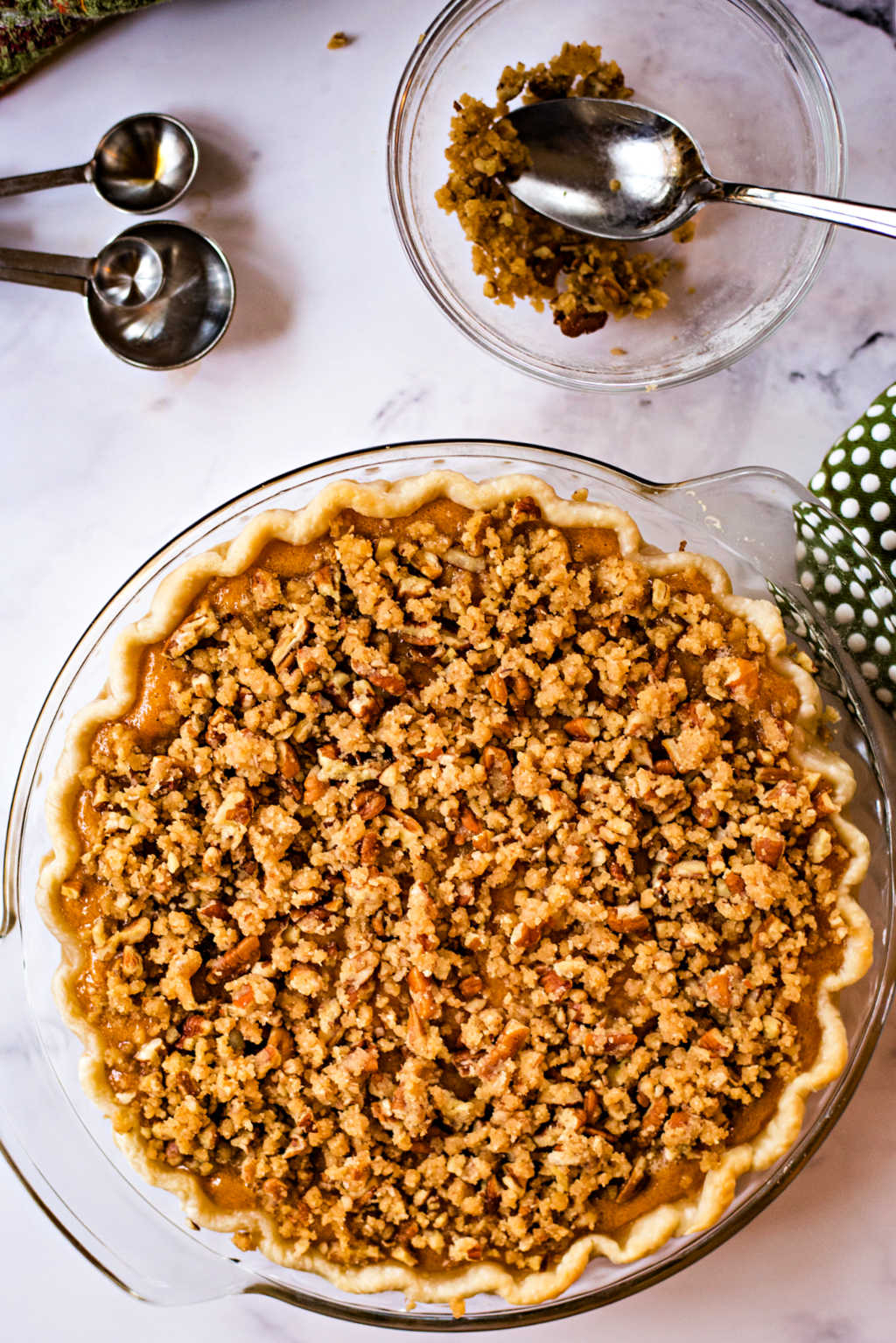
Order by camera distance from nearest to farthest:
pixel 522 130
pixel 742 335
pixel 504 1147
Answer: pixel 504 1147, pixel 522 130, pixel 742 335

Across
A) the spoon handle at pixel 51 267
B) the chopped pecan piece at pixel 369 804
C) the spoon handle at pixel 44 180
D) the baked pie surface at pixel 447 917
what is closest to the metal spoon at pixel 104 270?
the spoon handle at pixel 51 267

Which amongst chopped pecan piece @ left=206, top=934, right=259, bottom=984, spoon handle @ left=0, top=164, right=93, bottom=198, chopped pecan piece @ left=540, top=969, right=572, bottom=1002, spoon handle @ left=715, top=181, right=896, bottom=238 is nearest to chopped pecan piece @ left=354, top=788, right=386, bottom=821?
chopped pecan piece @ left=206, top=934, right=259, bottom=984

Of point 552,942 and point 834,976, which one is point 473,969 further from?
point 834,976

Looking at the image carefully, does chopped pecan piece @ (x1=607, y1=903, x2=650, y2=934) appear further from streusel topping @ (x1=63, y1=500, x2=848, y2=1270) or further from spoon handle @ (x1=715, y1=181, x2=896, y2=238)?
spoon handle @ (x1=715, y1=181, x2=896, y2=238)

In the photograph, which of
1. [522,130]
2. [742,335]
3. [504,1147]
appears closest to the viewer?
[504,1147]

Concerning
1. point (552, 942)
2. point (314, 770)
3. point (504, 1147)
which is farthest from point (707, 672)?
point (504, 1147)

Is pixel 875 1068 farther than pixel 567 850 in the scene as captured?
Yes

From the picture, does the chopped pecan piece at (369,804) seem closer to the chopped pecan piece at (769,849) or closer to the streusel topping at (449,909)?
the streusel topping at (449,909)

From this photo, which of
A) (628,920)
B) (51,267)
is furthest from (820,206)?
(51,267)
